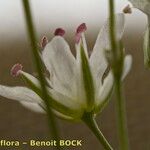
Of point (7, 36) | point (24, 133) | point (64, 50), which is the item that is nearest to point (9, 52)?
point (7, 36)

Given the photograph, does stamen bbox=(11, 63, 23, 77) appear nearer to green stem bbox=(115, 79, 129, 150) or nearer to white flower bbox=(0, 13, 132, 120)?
white flower bbox=(0, 13, 132, 120)

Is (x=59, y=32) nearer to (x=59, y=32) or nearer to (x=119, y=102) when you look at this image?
(x=59, y=32)

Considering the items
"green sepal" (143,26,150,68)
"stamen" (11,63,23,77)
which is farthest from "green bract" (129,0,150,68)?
"stamen" (11,63,23,77)

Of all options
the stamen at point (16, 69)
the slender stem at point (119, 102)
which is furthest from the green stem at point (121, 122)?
the stamen at point (16, 69)

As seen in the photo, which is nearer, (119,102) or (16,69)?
(119,102)

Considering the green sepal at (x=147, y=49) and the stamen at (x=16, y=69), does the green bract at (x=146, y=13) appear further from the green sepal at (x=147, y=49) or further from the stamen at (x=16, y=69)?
the stamen at (x=16, y=69)

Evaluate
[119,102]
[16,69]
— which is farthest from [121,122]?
[16,69]

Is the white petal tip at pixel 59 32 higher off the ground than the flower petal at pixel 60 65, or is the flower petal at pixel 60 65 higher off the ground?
the white petal tip at pixel 59 32
